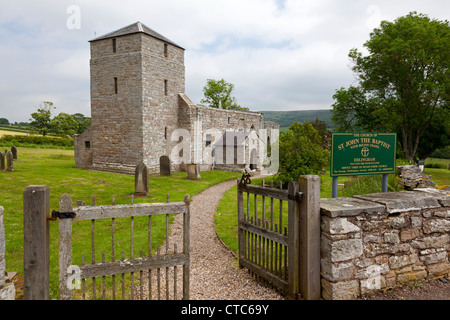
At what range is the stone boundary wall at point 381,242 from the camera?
4.31m

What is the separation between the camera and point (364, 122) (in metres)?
27.7

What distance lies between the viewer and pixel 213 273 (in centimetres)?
583

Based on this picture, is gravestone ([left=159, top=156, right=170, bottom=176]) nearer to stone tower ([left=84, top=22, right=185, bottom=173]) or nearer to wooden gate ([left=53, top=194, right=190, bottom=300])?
stone tower ([left=84, top=22, right=185, bottom=173])

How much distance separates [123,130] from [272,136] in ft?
72.7

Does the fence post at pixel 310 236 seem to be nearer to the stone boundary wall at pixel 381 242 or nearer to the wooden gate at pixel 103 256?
the stone boundary wall at pixel 381 242

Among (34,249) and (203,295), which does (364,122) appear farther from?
(34,249)

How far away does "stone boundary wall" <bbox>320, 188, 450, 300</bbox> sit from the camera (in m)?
4.31

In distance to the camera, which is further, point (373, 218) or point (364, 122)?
point (364, 122)

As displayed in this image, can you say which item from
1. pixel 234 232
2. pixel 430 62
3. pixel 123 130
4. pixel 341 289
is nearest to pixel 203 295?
pixel 341 289

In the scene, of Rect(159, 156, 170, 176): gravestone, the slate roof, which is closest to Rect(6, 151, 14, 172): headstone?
Rect(159, 156, 170, 176): gravestone

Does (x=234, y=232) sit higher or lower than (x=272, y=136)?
lower

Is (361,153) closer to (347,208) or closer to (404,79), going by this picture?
(347,208)

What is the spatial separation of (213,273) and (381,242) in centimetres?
316
